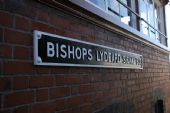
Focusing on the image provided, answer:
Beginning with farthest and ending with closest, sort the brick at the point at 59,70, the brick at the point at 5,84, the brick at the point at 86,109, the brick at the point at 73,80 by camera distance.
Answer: the brick at the point at 86,109 → the brick at the point at 73,80 → the brick at the point at 59,70 → the brick at the point at 5,84

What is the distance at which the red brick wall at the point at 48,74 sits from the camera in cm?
215

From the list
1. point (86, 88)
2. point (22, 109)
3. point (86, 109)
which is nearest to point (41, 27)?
point (22, 109)

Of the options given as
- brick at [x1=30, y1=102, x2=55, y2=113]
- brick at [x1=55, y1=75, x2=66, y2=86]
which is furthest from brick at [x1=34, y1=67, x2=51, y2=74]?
Result: brick at [x1=30, y1=102, x2=55, y2=113]

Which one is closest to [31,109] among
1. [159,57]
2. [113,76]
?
[113,76]

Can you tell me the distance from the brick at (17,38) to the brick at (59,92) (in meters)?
0.51

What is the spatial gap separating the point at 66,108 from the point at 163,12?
743 centimetres

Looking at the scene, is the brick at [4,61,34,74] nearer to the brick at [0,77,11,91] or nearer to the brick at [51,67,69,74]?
the brick at [0,77,11,91]

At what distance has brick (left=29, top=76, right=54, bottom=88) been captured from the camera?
7.78ft

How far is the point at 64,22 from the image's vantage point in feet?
9.51

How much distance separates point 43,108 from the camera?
8.11 feet

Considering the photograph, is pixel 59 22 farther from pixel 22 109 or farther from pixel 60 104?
pixel 22 109

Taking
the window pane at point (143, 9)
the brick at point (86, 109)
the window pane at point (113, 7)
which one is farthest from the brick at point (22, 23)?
the window pane at point (143, 9)

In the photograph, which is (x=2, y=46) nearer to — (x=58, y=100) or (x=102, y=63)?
(x=58, y=100)

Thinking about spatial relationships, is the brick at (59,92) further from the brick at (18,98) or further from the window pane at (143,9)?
the window pane at (143,9)
